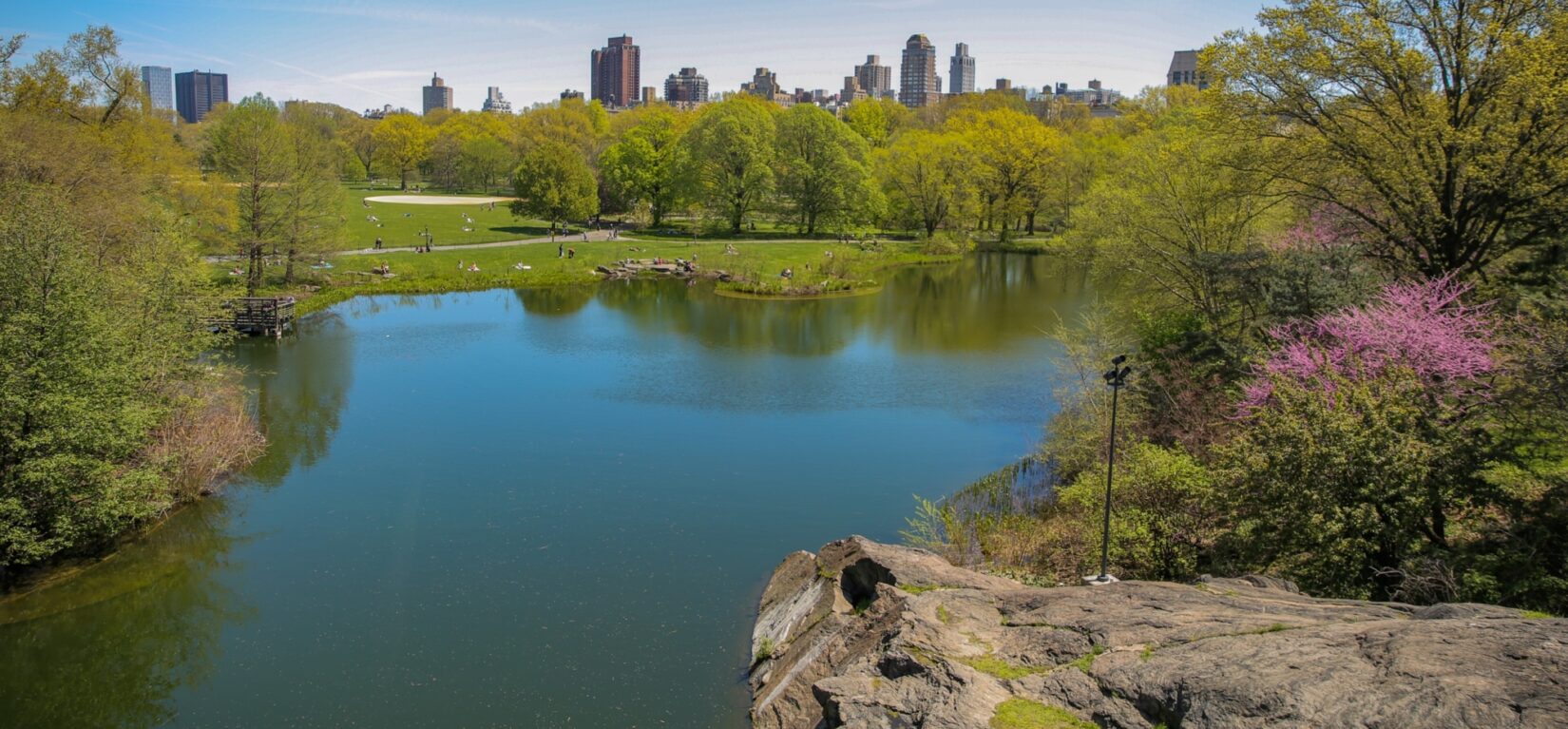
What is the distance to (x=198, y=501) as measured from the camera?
19.9m

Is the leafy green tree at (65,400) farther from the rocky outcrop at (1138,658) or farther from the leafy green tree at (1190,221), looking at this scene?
the leafy green tree at (1190,221)

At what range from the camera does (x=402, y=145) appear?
10475cm

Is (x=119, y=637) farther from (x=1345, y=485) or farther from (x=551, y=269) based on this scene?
(x=551, y=269)

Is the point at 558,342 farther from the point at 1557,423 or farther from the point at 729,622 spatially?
the point at 1557,423

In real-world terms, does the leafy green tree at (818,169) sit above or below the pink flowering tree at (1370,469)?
above

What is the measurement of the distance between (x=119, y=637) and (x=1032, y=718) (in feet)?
45.8

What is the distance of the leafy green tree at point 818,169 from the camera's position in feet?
214

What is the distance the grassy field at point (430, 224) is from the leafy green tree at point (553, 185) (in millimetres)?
1771

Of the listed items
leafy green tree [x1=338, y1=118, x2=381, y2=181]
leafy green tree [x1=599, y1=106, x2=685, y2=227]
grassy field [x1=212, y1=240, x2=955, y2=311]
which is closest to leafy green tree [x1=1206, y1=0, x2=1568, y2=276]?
grassy field [x1=212, y1=240, x2=955, y2=311]

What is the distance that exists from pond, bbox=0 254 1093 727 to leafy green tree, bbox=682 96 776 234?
32592mm

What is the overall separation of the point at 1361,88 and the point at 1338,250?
13.8 feet

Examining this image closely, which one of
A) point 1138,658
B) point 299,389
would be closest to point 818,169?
point 299,389

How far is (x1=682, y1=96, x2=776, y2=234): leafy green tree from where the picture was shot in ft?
214

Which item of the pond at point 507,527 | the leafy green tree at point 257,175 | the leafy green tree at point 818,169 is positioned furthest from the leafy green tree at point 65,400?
the leafy green tree at point 818,169
